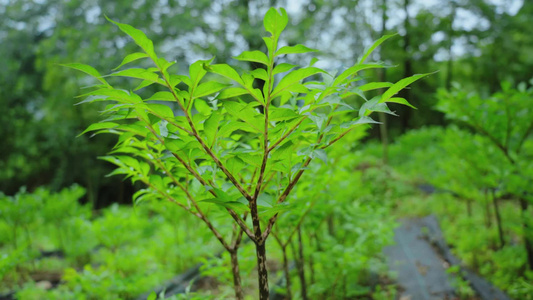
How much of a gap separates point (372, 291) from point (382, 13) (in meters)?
6.74

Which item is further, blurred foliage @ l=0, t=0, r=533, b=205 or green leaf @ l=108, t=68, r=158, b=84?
blurred foliage @ l=0, t=0, r=533, b=205

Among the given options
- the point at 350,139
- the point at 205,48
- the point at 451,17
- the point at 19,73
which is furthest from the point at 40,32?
the point at 451,17

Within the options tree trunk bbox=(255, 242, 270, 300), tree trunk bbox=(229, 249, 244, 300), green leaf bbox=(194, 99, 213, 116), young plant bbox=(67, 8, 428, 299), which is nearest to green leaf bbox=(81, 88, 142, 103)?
young plant bbox=(67, 8, 428, 299)

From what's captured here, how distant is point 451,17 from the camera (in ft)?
35.0

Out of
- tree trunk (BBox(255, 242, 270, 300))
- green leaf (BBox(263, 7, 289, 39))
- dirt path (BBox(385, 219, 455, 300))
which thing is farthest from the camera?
dirt path (BBox(385, 219, 455, 300))

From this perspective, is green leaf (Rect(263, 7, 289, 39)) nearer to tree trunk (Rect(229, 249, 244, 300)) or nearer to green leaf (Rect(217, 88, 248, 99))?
green leaf (Rect(217, 88, 248, 99))

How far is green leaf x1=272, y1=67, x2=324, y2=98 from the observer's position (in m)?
0.85

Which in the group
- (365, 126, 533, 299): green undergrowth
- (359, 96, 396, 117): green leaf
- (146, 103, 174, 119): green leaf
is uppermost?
(146, 103, 174, 119): green leaf

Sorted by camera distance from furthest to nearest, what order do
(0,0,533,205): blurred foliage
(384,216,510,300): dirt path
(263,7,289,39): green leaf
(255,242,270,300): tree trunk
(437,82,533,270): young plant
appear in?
(0,0,533,205): blurred foliage
(384,216,510,300): dirt path
(437,82,533,270): young plant
(255,242,270,300): tree trunk
(263,7,289,39): green leaf

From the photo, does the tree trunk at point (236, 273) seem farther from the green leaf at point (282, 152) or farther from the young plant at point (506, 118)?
the young plant at point (506, 118)

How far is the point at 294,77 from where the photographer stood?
2.88ft

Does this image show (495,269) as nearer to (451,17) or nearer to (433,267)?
(433,267)

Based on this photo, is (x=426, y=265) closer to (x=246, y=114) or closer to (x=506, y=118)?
(x=506, y=118)

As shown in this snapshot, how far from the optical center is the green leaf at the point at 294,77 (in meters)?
0.85
